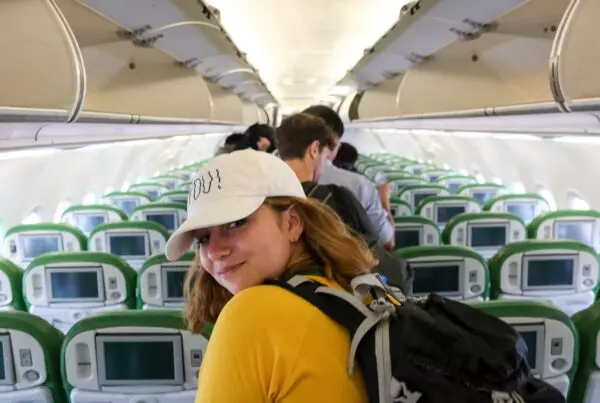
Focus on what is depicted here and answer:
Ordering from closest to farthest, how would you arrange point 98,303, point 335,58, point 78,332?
1. point 78,332
2. point 98,303
3. point 335,58

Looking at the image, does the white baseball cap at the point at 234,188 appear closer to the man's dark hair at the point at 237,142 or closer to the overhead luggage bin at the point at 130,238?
the overhead luggage bin at the point at 130,238

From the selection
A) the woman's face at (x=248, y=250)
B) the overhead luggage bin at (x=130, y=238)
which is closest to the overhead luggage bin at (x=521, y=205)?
the overhead luggage bin at (x=130, y=238)

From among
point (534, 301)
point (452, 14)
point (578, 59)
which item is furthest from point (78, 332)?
point (452, 14)

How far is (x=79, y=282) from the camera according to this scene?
411cm

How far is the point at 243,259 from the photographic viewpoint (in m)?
1.54

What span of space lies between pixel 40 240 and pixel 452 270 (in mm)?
3479

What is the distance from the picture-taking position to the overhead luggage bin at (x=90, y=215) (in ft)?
24.3

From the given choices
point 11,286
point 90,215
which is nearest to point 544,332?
point 11,286

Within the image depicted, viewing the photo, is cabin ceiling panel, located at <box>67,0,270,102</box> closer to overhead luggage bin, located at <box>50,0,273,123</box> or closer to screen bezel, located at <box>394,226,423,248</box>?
overhead luggage bin, located at <box>50,0,273,123</box>

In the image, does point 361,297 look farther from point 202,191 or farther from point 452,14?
point 452,14

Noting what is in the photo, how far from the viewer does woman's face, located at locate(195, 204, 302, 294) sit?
1.54 m

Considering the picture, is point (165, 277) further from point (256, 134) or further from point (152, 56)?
point (256, 134)

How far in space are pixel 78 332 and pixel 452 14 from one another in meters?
2.37

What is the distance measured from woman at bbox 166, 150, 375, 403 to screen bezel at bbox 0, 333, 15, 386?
1.19 meters
